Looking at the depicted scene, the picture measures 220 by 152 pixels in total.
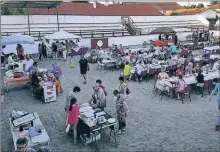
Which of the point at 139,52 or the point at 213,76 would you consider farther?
the point at 139,52

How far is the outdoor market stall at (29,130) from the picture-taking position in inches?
278

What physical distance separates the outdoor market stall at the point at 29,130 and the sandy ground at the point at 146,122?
2.06 ft

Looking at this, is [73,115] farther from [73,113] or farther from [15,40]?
[15,40]

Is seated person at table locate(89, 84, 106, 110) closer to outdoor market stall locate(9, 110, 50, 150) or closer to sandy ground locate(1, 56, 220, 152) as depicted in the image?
sandy ground locate(1, 56, 220, 152)

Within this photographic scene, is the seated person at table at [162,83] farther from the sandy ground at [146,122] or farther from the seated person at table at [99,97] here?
the seated person at table at [99,97]

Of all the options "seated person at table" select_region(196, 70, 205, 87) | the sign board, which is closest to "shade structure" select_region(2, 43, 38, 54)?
the sign board

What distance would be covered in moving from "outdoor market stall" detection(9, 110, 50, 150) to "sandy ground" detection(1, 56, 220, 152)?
628 millimetres

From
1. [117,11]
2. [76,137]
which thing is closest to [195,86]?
[76,137]

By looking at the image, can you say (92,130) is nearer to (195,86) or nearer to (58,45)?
(195,86)

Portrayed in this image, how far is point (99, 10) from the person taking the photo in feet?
115

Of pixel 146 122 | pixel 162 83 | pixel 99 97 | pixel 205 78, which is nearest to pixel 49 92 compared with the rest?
pixel 99 97

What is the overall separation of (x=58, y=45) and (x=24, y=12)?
35.0ft

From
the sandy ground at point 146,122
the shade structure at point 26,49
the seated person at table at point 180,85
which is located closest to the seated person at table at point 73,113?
the sandy ground at point 146,122

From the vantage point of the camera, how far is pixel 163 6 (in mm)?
53688
